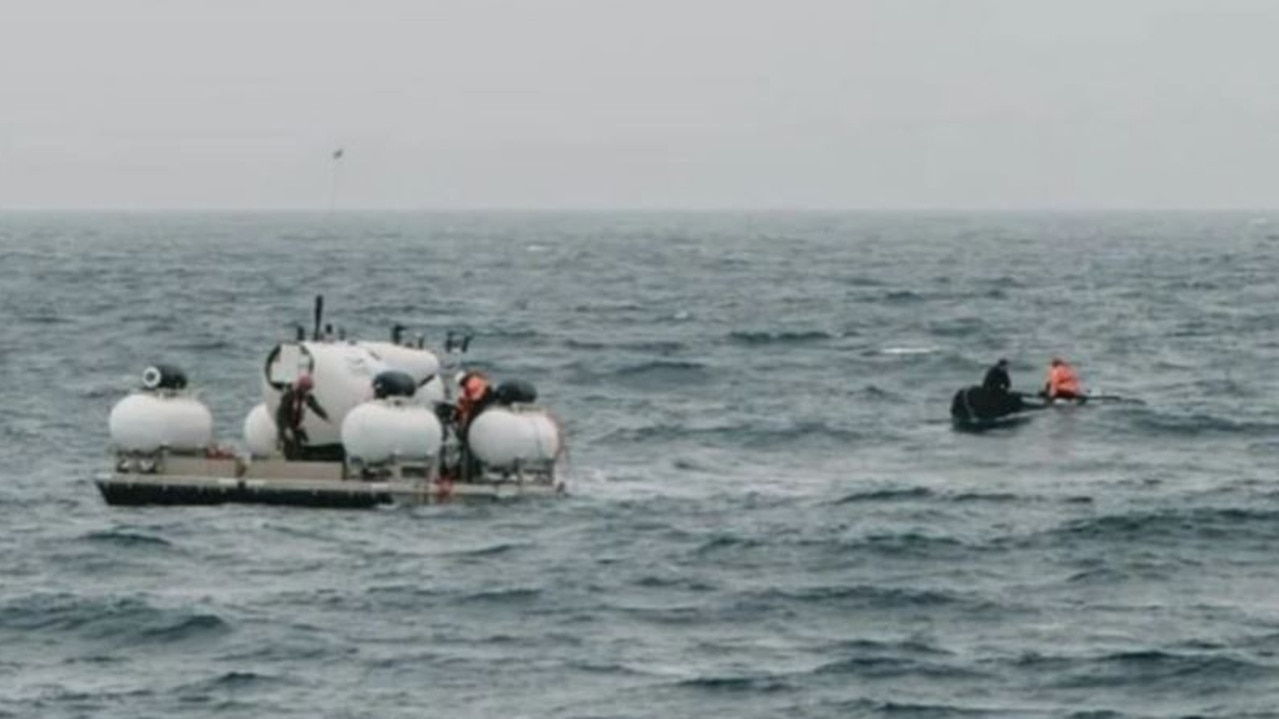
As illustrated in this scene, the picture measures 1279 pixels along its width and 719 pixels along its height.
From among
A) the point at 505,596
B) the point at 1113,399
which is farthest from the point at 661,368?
the point at 505,596

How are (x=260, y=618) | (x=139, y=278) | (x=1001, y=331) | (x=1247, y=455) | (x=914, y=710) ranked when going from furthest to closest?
(x=139, y=278) → (x=1001, y=331) → (x=1247, y=455) → (x=260, y=618) → (x=914, y=710)

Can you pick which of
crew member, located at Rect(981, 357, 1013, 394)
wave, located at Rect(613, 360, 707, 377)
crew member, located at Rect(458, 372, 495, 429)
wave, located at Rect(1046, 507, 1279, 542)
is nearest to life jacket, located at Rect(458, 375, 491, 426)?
crew member, located at Rect(458, 372, 495, 429)

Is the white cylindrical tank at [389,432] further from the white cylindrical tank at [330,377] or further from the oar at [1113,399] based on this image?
the oar at [1113,399]

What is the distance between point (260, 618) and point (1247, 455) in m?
27.2

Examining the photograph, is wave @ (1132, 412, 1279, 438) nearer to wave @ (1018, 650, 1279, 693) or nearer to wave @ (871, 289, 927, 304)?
wave @ (1018, 650, 1279, 693)

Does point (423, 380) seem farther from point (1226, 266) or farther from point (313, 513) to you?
point (1226, 266)

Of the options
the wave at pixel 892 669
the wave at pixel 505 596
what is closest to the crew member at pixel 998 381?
the wave at pixel 505 596

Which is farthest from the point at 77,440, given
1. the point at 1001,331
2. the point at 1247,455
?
the point at 1001,331

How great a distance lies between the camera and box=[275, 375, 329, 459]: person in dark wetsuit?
1902 inches

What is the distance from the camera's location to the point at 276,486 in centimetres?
4700

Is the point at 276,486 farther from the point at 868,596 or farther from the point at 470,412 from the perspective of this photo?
the point at 868,596

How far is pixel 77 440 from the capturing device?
58.9 metres

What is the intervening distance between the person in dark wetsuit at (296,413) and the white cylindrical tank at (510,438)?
2.56 meters

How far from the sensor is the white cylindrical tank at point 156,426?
47531mm
